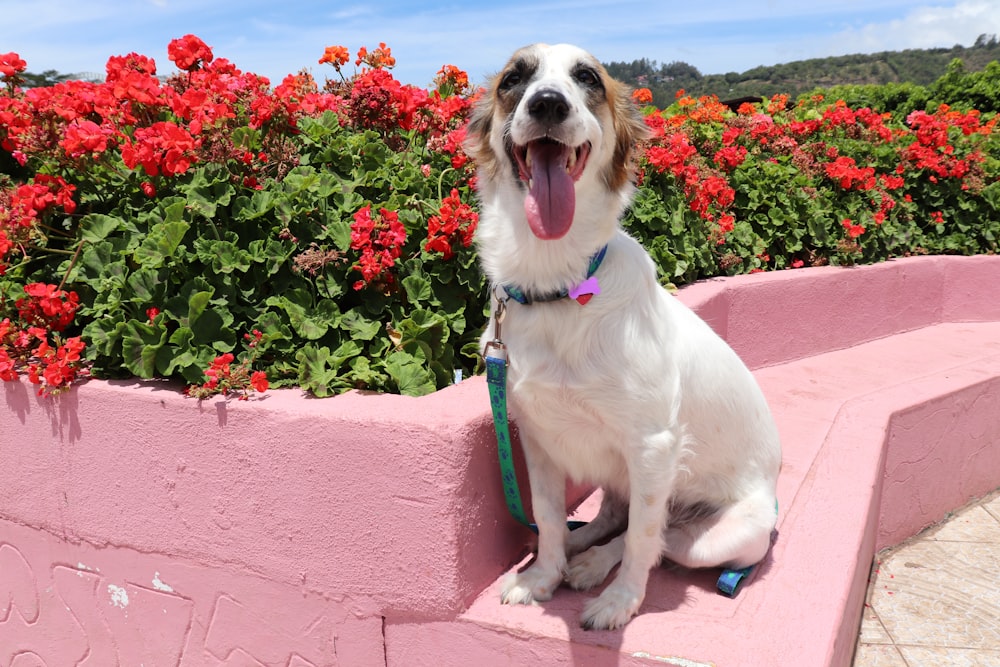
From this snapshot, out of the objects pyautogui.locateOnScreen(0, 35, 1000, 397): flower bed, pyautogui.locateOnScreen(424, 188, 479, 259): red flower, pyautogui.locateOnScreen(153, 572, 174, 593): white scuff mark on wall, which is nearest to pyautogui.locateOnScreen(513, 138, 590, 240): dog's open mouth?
pyautogui.locateOnScreen(0, 35, 1000, 397): flower bed

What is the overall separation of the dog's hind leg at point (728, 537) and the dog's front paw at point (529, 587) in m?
0.37

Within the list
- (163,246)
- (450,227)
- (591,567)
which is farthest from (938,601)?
(163,246)

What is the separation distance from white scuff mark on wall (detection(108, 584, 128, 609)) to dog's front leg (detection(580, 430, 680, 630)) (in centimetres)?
159

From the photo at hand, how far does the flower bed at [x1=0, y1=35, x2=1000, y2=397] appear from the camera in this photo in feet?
8.16

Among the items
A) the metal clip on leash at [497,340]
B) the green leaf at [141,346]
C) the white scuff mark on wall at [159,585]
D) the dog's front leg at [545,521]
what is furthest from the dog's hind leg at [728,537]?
the green leaf at [141,346]

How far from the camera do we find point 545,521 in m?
2.23

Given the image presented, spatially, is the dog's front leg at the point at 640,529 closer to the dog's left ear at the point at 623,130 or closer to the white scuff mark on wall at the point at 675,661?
the white scuff mark on wall at the point at 675,661

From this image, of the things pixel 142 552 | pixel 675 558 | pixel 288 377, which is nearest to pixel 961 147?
pixel 675 558

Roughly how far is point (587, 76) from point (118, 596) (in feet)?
7.54

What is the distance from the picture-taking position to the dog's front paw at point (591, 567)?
89.0 inches

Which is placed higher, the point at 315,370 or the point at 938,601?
the point at 315,370

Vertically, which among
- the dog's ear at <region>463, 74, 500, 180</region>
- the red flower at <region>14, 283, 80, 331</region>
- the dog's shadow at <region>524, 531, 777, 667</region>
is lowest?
the dog's shadow at <region>524, 531, 777, 667</region>

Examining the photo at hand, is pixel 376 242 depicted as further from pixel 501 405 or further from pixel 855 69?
pixel 855 69

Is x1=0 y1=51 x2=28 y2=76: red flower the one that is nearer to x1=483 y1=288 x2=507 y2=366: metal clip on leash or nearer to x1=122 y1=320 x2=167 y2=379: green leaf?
x1=122 y1=320 x2=167 y2=379: green leaf
